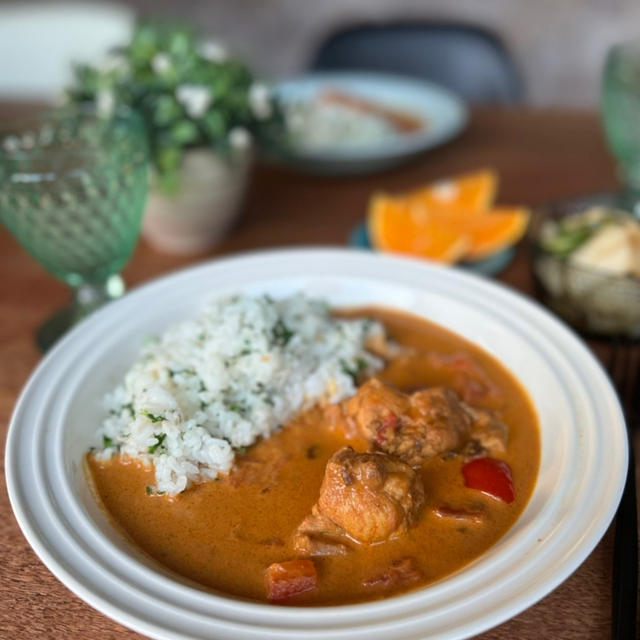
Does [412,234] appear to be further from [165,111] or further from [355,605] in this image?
[355,605]

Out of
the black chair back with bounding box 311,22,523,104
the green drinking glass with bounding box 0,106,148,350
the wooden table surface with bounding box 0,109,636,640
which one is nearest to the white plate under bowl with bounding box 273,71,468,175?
the wooden table surface with bounding box 0,109,636,640

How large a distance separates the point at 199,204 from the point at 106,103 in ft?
1.42

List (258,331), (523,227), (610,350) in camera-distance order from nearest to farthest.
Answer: (258,331) → (610,350) → (523,227)

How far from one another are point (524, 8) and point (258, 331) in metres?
5.02

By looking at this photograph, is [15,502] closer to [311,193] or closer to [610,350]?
[610,350]

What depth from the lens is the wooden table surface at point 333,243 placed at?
4.21 ft

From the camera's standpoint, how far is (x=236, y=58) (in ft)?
8.39

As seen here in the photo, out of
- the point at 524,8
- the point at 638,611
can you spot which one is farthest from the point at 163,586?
the point at 524,8

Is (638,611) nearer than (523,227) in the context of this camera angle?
Yes

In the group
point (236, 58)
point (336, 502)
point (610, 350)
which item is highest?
point (236, 58)

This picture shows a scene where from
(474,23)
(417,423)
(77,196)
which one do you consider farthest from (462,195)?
(474,23)

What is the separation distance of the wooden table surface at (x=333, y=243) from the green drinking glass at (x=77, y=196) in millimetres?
254

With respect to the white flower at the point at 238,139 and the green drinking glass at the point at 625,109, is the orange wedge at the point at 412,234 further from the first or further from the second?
the green drinking glass at the point at 625,109

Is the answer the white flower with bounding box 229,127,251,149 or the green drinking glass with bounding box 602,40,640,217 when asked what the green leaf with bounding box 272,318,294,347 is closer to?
the white flower with bounding box 229,127,251,149
